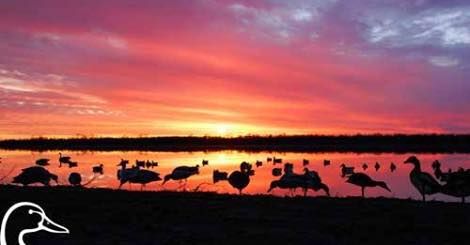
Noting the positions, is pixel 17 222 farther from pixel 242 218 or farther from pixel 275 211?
pixel 275 211

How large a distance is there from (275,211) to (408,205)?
11.3 ft

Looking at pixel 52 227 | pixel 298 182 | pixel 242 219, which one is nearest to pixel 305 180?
pixel 298 182

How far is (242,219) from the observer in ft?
42.8

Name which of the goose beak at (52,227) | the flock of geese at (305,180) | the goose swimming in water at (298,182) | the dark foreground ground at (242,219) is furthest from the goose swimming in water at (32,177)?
the goose beak at (52,227)

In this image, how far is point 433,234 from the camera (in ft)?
37.6

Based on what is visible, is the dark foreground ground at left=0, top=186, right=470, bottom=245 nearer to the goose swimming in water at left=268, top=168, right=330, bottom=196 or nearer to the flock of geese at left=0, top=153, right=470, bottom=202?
the flock of geese at left=0, top=153, right=470, bottom=202

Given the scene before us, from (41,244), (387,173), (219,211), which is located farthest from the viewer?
(387,173)

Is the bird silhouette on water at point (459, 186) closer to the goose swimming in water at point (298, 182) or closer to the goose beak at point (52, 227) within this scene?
the goose swimming in water at point (298, 182)

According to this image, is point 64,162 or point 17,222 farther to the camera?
point 64,162

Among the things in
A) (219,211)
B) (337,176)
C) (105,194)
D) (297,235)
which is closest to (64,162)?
(337,176)

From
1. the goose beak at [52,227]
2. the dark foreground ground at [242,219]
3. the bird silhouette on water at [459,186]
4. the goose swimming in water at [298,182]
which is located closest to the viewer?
the dark foreground ground at [242,219]

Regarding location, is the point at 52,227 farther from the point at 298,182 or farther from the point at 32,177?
the point at 298,182

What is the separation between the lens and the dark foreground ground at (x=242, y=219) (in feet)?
36.5

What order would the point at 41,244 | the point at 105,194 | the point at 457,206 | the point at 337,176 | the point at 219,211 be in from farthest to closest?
1. the point at 337,176
2. the point at 105,194
3. the point at 457,206
4. the point at 219,211
5. the point at 41,244
